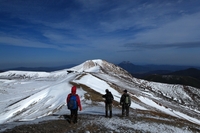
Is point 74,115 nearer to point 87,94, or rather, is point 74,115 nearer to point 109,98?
point 109,98

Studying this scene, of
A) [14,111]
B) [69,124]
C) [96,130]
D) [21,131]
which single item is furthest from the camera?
[14,111]

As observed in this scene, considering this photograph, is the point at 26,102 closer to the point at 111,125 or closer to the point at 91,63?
the point at 111,125

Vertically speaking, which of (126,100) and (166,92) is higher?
(126,100)

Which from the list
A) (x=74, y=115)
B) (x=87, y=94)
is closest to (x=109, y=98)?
(x=74, y=115)

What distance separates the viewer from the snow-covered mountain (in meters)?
33.8

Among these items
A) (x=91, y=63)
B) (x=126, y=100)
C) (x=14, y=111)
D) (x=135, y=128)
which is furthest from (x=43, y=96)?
(x=91, y=63)

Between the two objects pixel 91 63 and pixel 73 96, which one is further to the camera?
pixel 91 63

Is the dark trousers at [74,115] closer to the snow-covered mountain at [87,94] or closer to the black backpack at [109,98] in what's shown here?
the black backpack at [109,98]

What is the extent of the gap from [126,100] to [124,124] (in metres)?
3.44

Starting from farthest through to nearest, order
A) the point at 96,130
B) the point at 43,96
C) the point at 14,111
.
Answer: the point at 43,96 < the point at 14,111 < the point at 96,130

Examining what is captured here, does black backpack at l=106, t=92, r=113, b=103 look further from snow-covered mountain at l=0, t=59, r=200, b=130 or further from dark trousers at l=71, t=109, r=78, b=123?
snow-covered mountain at l=0, t=59, r=200, b=130

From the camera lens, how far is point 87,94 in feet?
126

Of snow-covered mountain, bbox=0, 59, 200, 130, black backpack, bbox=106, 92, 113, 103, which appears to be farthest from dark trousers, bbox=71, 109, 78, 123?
snow-covered mountain, bbox=0, 59, 200, 130

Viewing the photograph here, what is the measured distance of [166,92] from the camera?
118 m
